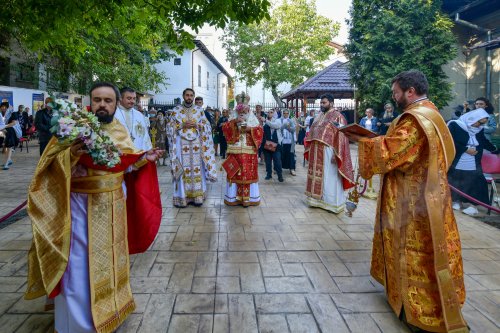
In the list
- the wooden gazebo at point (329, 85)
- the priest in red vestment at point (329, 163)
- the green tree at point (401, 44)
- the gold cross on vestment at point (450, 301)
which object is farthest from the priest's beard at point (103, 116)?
the wooden gazebo at point (329, 85)

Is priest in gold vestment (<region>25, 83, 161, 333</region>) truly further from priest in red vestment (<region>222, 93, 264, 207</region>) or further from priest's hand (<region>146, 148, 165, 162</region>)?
priest in red vestment (<region>222, 93, 264, 207</region>)

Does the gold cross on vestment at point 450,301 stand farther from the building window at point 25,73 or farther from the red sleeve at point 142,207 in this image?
the building window at point 25,73

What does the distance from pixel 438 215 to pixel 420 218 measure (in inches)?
5.4

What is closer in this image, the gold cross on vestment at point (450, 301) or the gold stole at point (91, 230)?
the gold stole at point (91, 230)

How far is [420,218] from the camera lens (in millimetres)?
3150

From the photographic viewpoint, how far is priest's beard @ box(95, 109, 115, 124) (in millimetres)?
3059

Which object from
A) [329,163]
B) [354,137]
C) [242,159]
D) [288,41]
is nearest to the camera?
[354,137]

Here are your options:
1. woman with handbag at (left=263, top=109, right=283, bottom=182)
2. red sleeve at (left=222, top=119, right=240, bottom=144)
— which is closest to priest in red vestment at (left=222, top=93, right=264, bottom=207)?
red sleeve at (left=222, top=119, right=240, bottom=144)

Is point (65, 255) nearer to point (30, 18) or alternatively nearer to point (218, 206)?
point (30, 18)

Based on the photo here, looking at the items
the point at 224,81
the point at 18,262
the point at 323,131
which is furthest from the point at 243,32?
the point at 18,262

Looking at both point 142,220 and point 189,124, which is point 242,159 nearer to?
point 189,124

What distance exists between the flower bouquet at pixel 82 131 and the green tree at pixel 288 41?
31.3 meters

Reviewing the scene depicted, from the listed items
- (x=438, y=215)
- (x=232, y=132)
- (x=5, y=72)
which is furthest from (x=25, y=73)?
(x=438, y=215)

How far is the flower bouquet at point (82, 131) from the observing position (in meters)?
2.51
